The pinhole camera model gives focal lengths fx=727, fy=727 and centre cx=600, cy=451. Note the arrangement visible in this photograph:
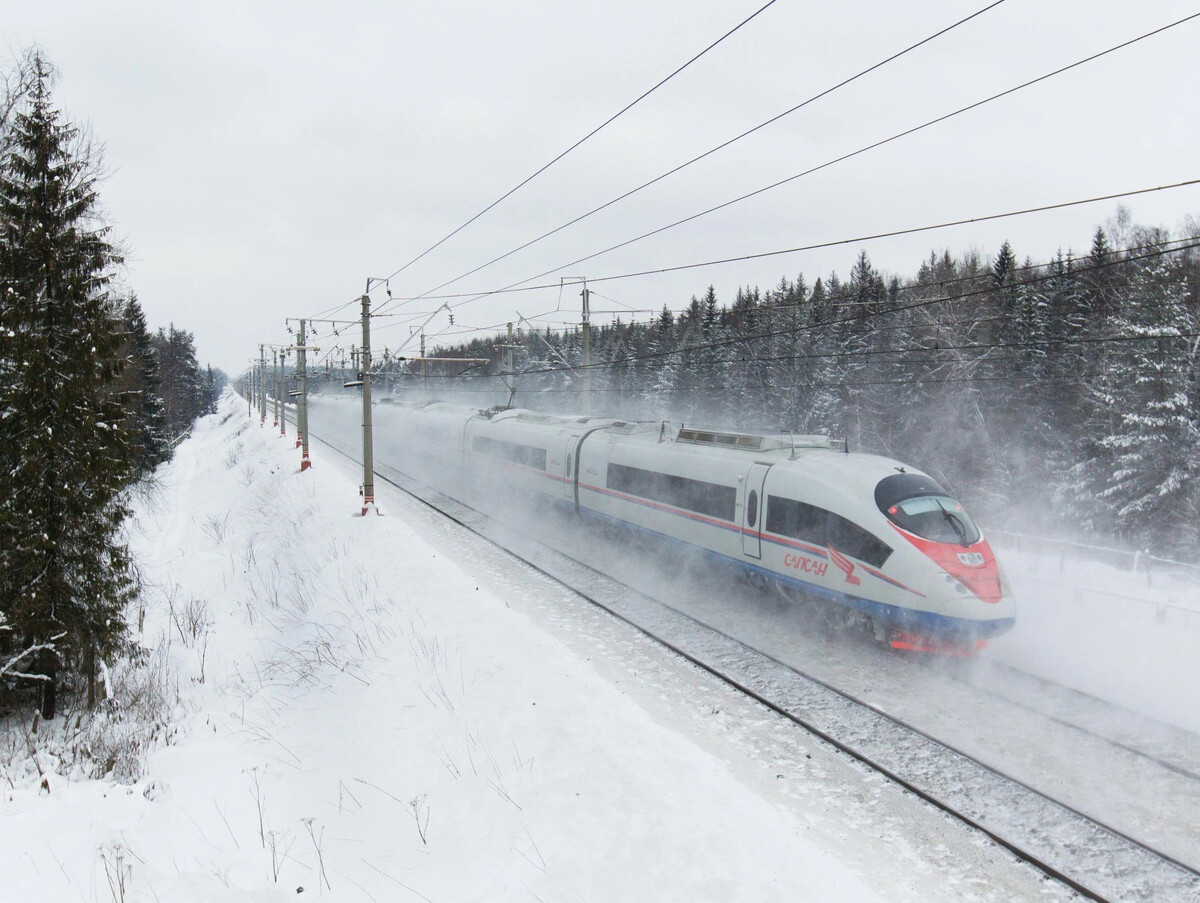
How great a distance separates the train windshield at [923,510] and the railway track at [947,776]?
2.46 metres

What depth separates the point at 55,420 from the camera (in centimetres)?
1006

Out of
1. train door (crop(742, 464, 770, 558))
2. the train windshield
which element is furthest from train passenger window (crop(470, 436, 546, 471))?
the train windshield

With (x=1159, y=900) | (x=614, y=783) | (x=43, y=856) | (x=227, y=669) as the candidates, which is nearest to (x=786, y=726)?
(x=614, y=783)

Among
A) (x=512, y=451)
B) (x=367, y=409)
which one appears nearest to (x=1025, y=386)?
(x=512, y=451)

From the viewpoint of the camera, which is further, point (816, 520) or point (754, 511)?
point (754, 511)

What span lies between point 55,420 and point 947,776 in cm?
1177

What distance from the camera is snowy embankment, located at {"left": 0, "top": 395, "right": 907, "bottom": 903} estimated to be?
542 centimetres

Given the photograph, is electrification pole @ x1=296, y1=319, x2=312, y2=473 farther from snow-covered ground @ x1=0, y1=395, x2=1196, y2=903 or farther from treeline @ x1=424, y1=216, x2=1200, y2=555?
snow-covered ground @ x1=0, y1=395, x2=1196, y2=903

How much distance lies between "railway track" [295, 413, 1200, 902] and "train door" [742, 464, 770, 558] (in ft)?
4.94

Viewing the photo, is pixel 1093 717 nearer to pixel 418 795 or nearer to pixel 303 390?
→ pixel 418 795

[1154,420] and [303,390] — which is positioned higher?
[303,390]

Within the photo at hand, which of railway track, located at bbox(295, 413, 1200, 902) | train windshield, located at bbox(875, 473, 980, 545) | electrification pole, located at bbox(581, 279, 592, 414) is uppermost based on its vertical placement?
electrification pole, located at bbox(581, 279, 592, 414)

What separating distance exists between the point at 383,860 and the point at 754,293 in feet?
243

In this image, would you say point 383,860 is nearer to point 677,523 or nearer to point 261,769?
point 261,769
